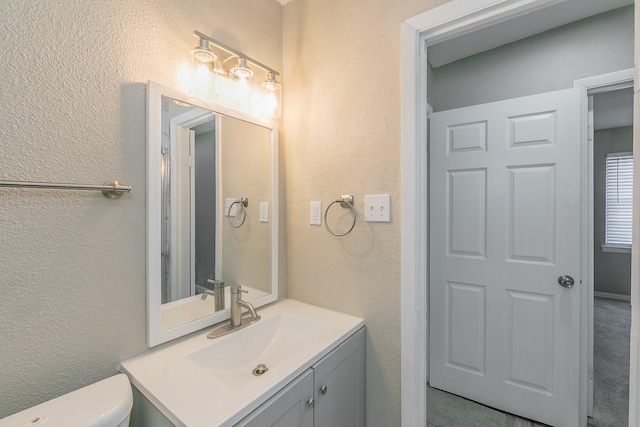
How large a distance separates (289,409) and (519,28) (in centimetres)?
234

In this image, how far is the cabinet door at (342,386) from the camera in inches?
38.7

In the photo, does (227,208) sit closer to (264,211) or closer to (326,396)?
(264,211)

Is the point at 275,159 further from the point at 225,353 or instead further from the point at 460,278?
the point at 460,278

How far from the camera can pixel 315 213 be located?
1.42 metres

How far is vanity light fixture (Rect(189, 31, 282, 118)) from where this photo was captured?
3.61 ft

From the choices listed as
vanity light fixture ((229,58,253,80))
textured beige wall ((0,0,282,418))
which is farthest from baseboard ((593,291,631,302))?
textured beige wall ((0,0,282,418))

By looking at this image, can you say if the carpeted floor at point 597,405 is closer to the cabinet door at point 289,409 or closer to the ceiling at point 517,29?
the cabinet door at point 289,409

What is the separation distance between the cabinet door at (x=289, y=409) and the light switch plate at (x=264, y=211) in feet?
2.49

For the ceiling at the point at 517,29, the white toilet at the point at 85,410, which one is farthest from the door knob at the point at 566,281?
the white toilet at the point at 85,410

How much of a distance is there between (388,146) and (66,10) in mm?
1154

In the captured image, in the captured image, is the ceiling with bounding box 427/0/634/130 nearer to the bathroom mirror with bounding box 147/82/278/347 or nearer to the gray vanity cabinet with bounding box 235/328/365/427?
the bathroom mirror with bounding box 147/82/278/347

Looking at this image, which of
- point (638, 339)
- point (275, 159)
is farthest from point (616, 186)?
point (275, 159)

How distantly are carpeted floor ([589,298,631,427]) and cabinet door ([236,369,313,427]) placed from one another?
1862 mm

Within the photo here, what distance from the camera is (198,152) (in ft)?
3.83
